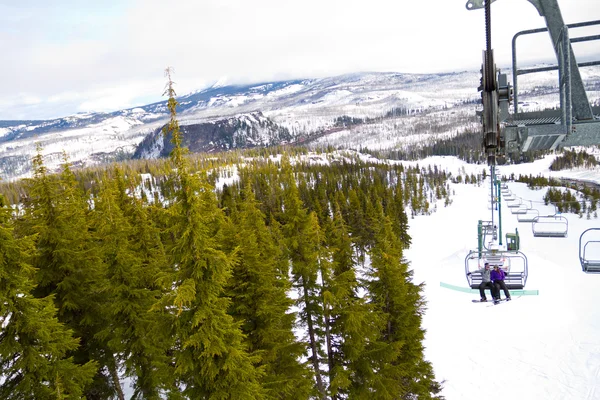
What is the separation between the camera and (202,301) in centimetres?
866

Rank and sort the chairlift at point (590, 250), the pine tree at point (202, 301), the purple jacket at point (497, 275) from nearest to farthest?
the pine tree at point (202, 301), the chairlift at point (590, 250), the purple jacket at point (497, 275)

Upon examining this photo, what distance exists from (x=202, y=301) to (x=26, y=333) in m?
→ 4.26

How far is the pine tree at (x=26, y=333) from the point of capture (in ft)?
28.3

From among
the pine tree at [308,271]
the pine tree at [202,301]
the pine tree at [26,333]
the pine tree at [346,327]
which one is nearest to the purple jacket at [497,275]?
the pine tree at [346,327]

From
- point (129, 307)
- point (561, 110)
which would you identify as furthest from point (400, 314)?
point (561, 110)

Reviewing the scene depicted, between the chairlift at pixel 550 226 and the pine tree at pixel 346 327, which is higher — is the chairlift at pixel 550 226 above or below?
below

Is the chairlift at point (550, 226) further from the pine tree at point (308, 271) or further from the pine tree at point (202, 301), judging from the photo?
the pine tree at point (202, 301)

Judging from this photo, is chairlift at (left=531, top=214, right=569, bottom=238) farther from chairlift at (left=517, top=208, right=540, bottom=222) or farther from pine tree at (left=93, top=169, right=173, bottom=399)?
pine tree at (left=93, top=169, right=173, bottom=399)

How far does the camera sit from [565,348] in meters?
24.6

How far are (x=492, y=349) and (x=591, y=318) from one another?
27.4 feet

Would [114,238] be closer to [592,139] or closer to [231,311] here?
[231,311]

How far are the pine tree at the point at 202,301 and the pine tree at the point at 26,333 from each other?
288cm

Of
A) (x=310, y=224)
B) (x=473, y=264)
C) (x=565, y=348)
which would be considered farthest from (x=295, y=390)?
(x=473, y=264)

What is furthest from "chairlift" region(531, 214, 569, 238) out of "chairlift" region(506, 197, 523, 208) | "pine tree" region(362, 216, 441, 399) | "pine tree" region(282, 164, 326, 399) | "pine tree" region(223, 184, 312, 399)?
"pine tree" region(223, 184, 312, 399)
